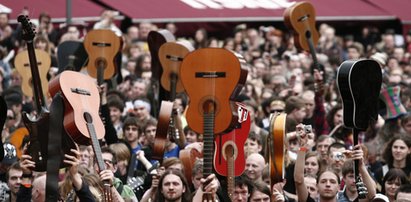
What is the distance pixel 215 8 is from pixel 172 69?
11029mm

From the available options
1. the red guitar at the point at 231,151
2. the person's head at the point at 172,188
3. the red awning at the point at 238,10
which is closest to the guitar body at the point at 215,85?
the red guitar at the point at 231,151

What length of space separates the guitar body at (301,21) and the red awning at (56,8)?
340 cm

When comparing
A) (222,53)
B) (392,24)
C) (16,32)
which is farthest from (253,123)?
(392,24)

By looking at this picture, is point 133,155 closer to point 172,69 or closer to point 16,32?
point 172,69

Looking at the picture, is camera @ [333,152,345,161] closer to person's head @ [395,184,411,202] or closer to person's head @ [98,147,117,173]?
person's head @ [395,184,411,202]

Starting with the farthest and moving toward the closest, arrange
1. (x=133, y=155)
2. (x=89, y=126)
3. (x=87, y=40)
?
1. (x=87, y=40)
2. (x=133, y=155)
3. (x=89, y=126)

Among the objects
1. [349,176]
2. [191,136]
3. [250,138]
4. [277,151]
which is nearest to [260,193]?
[277,151]

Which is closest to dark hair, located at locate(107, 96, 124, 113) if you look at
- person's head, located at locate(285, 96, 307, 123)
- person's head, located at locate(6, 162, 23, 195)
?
person's head, located at locate(285, 96, 307, 123)

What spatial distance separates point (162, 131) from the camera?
1473 centimetres

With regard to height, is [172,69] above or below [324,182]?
above

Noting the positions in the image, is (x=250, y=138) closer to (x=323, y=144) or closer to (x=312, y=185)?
(x=323, y=144)

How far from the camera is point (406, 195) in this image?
47.7 feet

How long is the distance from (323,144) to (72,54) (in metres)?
3.51

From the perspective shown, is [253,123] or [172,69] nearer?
[172,69]
